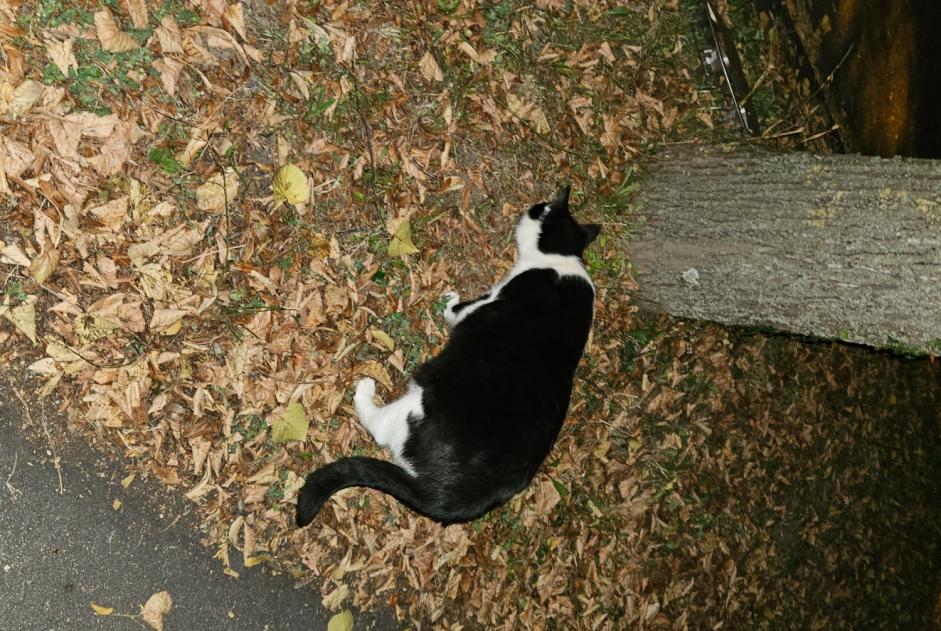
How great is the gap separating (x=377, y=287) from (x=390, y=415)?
29.0 inches

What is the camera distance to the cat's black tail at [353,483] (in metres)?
2.93

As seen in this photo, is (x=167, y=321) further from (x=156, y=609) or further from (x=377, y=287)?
(x=156, y=609)

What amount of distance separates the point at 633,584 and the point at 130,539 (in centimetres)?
322

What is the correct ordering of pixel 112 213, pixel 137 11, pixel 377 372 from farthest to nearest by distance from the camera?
pixel 377 372, pixel 137 11, pixel 112 213

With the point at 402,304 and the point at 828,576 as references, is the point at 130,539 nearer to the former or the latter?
the point at 402,304

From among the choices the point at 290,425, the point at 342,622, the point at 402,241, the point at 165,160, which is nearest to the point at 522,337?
the point at 402,241

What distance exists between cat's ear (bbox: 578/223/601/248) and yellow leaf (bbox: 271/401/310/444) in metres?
1.99

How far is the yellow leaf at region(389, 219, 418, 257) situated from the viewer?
12.1 feet

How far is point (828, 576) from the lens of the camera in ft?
18.9

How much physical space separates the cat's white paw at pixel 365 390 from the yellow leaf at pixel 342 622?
3.69ft

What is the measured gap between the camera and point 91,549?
9.27 feet

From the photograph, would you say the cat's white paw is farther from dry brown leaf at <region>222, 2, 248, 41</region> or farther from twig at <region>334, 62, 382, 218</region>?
dry brown leaf at <region>222, 2, 248, 41</region>

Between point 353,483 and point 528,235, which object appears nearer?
point 353,483

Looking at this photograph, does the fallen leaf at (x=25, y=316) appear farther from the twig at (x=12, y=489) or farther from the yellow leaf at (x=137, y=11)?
the yellow leaf at (x=137, y=11)
